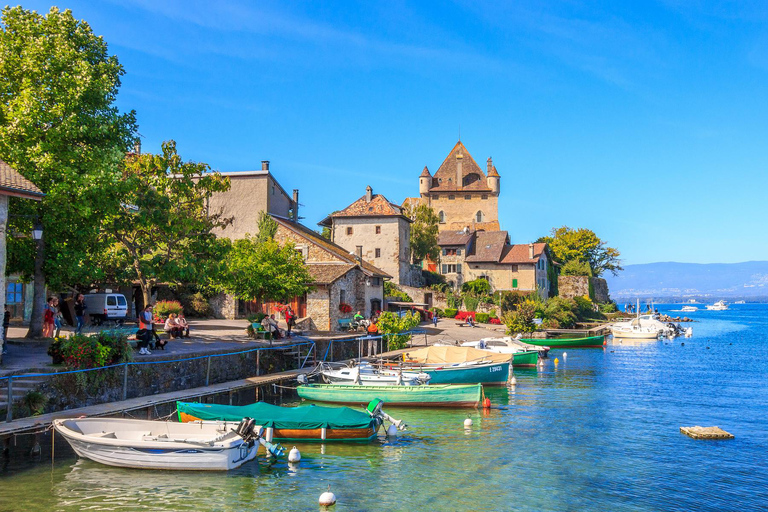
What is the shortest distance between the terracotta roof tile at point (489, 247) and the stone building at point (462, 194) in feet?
58.6

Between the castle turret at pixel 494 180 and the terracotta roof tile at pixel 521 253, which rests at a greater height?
the castle turret at pixel 494 180

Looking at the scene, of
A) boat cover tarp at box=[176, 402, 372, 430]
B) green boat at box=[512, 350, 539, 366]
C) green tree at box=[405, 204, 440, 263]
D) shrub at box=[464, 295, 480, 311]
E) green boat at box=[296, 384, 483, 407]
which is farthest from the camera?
green tree at box=[405, 204, 440, 263]

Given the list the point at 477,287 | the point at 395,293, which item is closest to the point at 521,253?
the point at 477,287

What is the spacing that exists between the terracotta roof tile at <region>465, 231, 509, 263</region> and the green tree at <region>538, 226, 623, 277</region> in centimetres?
2645

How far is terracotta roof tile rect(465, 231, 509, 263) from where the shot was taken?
89188 millimetres

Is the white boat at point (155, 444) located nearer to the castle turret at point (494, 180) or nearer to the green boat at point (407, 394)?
the green boat at point (407, 394)

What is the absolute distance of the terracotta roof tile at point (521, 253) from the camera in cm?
8793

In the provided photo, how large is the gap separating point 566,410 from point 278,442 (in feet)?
47.8

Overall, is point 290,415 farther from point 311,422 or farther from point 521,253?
point 521,253

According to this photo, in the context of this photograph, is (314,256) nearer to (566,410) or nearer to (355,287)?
(355,287)

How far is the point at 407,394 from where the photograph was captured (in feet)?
95.9

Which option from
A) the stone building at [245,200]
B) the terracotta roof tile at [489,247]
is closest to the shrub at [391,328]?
the stone building at [245,200]

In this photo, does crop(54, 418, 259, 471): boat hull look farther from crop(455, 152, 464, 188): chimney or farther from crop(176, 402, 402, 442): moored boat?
crop(455, 152, 464, 188): chimney

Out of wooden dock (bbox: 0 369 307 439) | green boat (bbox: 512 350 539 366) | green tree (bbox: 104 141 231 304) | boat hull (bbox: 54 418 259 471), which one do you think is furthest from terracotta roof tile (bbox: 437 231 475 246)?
boat hull (bbox: 54 418 259 471)
